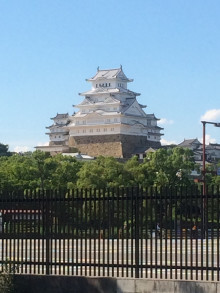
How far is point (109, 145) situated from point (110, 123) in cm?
424

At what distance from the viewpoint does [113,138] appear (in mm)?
151125

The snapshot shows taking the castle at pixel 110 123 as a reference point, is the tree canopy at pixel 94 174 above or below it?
below

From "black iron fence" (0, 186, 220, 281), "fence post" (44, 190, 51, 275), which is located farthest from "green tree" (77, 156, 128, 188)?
"fence post" (44, 190, 51, 275)

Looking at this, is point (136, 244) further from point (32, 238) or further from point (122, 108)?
point (122, 108)

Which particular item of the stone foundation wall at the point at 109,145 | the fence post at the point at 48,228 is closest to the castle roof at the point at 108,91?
the stone foundation wall at the point at 109,145

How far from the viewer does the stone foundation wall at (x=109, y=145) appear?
150625mm

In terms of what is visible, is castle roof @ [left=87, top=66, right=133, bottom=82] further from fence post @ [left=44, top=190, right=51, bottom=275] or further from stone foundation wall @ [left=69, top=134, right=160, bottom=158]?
fence post @ [left=44, top=190, right=51, bottom=275]

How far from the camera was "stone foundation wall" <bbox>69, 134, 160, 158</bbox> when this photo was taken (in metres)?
151

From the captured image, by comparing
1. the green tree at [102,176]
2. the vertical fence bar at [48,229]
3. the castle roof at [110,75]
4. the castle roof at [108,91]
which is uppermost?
the castle roof at [110,75]

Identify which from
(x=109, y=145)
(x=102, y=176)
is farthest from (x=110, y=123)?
(x=102, y=176)

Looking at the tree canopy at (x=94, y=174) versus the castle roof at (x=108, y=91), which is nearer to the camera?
the tree canopy at (x=94, y=174)

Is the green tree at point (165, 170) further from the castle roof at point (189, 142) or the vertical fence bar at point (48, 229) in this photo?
the castle roof at point (189, 142)

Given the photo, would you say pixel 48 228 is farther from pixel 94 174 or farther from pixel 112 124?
pixel 112 124

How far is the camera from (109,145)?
5950 inches
